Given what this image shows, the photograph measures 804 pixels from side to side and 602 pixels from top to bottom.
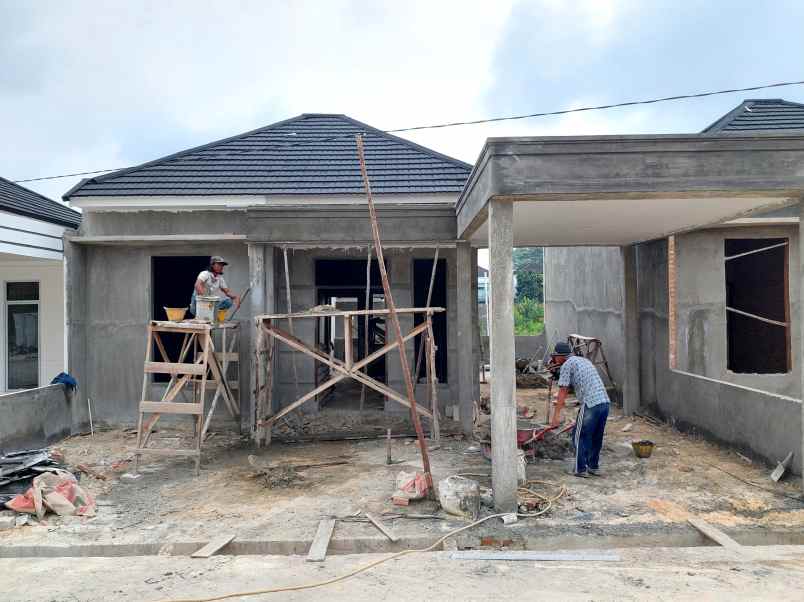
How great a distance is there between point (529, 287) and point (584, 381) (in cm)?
3379

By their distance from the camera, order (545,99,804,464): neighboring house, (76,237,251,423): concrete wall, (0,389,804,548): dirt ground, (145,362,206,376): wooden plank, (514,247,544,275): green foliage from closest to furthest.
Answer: (0,389,804,548): dirt ground → (145,362,206,376): wooden plank → (545,99,804,464): neighboring house → (76,237,251,423): concrete wall → (514,247,544,275): green foliage

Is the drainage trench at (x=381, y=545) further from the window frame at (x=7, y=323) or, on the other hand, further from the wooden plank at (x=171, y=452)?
the window frame at (x=7, y=323)

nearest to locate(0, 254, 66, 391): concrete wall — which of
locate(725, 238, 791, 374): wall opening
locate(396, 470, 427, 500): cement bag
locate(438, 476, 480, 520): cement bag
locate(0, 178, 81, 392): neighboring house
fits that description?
locate(0, 178, 81, 392): neighboring house

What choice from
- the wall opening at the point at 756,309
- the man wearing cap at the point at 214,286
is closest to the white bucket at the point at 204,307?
the man wearing cap at the point at 214,286

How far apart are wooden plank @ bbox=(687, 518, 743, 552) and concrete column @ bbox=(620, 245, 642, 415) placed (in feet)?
18.5

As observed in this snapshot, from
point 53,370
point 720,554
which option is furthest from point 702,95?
point 53,370

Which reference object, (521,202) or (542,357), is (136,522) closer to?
(521,202)

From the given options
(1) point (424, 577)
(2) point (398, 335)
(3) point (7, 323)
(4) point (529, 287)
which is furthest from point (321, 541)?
(4) point (529, 287)

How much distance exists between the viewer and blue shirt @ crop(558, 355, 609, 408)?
6.95 metres

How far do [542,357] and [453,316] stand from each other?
990 cm

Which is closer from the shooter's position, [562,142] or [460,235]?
[562,142]

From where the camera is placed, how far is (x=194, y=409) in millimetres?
7453

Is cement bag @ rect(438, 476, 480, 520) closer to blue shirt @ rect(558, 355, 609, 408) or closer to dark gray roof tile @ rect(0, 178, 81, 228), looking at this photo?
blue shirt @ rect(558, 355, 609, 408)

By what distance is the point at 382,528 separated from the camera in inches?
213
